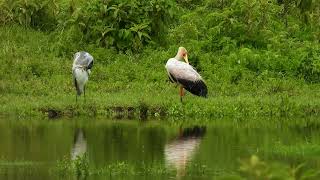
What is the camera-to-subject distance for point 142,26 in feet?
72.5

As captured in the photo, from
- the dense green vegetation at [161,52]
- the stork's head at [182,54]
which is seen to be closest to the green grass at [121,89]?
the dense green vegetation at [161,52]

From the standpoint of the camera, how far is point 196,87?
18672mm

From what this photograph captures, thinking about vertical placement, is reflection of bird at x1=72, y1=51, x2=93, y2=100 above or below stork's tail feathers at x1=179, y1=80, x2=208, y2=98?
above

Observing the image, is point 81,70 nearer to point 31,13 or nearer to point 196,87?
point 196,87

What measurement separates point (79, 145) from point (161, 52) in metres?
8.48

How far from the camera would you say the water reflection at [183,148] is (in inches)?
487

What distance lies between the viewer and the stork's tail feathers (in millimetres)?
18594

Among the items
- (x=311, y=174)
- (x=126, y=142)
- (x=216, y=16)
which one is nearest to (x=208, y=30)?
(x=216, y=16)

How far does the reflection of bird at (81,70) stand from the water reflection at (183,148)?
10.7 feet

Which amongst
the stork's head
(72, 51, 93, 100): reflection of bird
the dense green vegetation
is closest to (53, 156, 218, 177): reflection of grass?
the dense green vegetation

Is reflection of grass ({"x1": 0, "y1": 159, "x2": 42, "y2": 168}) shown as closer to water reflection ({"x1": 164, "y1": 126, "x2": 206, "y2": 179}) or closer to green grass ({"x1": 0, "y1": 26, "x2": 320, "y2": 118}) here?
water reflection ({"x1": 164, "y1": 126, "x2": 206, "y2": 179})

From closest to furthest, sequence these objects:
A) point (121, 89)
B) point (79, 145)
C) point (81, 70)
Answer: point (79, 145)
point (81, 70)
point (121, 89)

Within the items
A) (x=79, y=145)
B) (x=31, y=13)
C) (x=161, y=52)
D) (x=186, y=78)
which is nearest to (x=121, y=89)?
(x=186, y=78)

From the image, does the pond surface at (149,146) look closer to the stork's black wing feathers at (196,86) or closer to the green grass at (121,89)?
the green grass at (121,89)
